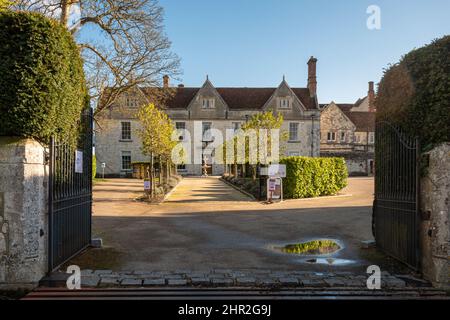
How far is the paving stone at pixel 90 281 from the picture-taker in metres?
5.46

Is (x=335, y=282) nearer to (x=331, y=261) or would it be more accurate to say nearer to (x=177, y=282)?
(x=331, y=261)

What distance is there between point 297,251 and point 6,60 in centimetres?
621

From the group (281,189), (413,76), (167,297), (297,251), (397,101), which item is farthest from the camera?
(281,189)

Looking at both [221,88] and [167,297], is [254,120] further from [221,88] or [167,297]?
[221,88]

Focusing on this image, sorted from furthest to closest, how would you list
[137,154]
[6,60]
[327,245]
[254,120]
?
[137,154] < [254,120] < [327,245] < [6,60]

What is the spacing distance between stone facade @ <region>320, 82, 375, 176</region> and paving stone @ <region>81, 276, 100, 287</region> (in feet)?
154

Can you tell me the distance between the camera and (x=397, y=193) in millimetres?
6945

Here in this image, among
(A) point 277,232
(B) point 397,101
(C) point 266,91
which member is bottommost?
(A) point 277,232

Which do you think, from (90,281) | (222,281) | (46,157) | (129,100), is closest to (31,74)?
(46,157)

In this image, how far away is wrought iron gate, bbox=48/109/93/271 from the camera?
604 cm

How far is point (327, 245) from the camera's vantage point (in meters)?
8.50

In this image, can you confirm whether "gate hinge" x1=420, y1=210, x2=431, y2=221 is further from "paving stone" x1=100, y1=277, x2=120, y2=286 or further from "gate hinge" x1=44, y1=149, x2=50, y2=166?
"gate hinge" x1=44, y1=149, x2=50, y2=166

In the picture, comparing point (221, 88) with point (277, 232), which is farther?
point (221, 88)

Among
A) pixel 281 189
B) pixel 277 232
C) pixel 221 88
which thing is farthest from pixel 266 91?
pixel 277 232
